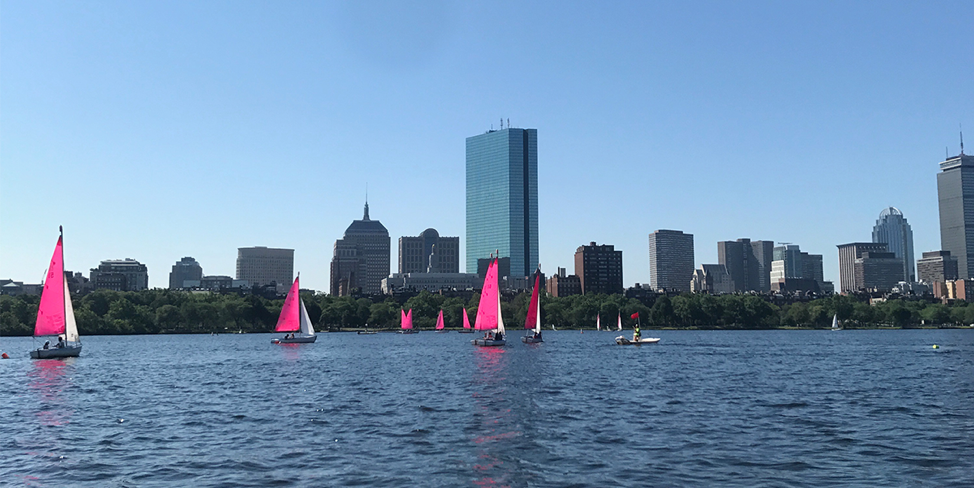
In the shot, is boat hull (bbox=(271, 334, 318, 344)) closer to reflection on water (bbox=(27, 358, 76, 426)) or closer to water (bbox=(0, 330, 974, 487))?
reflection on water (bbox=(27, 358, 76, 426))

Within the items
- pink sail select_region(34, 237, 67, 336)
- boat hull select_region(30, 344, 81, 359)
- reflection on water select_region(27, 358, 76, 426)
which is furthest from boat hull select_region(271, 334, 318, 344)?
pink sail select_region(34, 237, 67, 336)

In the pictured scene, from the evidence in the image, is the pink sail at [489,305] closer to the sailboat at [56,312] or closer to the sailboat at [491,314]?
the sailboat at [491,314]

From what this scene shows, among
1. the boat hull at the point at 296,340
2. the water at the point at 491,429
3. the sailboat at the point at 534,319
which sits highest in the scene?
the sailboat at the point at 534,319

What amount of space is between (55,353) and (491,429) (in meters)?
75.1

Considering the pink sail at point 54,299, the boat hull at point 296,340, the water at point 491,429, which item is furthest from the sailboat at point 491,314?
the pink sail at point 54,299

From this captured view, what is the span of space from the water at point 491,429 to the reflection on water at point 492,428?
0.14 metres

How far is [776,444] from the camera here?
111ft

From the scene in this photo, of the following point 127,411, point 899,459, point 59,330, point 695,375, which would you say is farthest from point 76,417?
point 59,330

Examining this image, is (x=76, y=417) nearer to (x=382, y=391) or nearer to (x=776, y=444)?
(x=382, y=391)

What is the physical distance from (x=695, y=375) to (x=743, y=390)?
542 inches

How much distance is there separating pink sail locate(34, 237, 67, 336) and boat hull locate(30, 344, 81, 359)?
230 centimetres

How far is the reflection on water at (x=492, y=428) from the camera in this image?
1111 inches

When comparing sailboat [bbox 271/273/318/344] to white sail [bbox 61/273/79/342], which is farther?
sailboat [bbox 271/273/318/344]

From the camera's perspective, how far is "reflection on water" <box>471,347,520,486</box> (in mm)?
28208
